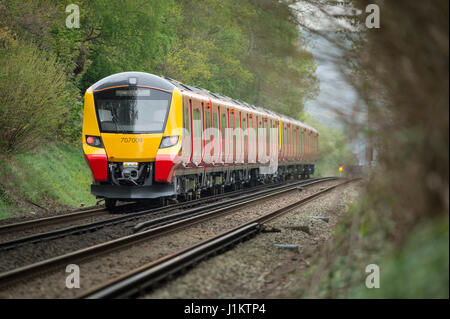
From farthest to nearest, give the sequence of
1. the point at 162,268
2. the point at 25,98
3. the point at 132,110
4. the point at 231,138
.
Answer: the point at 231,138, the point at 25,98, the point at 132,110, the point at 162,268

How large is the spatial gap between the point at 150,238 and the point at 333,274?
4160mm

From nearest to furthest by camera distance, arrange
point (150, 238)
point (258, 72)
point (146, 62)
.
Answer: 1. point (258, 72)
2. point (150, 238)
3. point (146, 62)

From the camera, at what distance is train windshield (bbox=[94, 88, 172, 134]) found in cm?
1351

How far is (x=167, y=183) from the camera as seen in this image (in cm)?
1348

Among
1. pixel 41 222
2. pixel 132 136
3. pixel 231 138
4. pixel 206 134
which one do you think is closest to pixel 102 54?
pixel 231 138

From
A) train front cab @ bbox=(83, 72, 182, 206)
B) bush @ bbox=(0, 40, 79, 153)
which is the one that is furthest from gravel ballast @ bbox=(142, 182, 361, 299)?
bush @ bbox=(0, 40, 79, 153)

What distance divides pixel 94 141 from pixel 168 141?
5.83 feet

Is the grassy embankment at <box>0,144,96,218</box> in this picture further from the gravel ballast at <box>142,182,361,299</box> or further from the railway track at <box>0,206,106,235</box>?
the gravel ballast at <box>142,182,361,299</box>

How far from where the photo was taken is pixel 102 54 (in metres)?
23.3

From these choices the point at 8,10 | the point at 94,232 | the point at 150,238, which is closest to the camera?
the point at 150,238

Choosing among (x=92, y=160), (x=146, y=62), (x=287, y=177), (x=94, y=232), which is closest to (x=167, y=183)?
(x=92, y=160)

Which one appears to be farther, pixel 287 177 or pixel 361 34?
pixel 287 177

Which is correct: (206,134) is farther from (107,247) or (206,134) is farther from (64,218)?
(107,247)

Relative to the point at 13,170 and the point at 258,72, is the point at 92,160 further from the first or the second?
the point at 258,72
